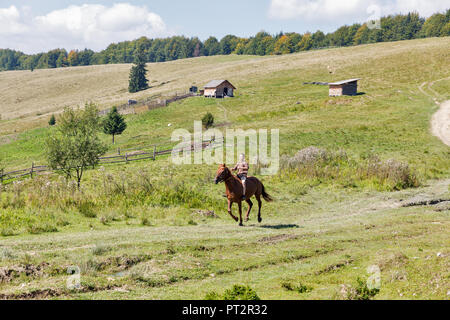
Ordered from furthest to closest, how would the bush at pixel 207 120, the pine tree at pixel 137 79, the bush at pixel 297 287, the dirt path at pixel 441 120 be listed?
the pine tree at pixel 137 79 → the bush at pixel 207 120 → the dirt path at pixel 441 120 → the bush at pixel 297 287

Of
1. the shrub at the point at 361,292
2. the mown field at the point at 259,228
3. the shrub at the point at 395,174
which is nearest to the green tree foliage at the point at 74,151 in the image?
the mown field at the point at 259,228

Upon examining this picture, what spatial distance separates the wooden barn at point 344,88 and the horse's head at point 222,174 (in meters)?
62.2

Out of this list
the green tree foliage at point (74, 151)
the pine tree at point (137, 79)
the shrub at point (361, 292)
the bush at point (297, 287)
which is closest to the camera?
the shrub at point (361, 292)

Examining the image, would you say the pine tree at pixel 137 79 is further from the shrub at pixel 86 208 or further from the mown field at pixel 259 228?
the shrub at pixel 86 208

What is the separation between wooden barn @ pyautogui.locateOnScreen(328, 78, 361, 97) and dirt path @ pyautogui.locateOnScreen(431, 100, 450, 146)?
16.0 m

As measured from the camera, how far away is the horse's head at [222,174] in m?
16.7

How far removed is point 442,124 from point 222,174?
45.8 meters

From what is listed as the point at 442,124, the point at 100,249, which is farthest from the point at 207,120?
the point at 100,249

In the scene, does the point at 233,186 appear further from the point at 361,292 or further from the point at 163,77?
the point at 163,77

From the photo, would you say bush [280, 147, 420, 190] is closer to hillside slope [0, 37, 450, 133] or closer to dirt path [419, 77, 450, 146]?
dirt path [419, 77, 450, 146]

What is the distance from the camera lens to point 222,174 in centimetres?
1684

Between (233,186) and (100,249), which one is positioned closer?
(100,249)

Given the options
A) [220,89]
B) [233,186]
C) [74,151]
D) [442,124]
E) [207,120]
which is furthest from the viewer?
[220,89]
